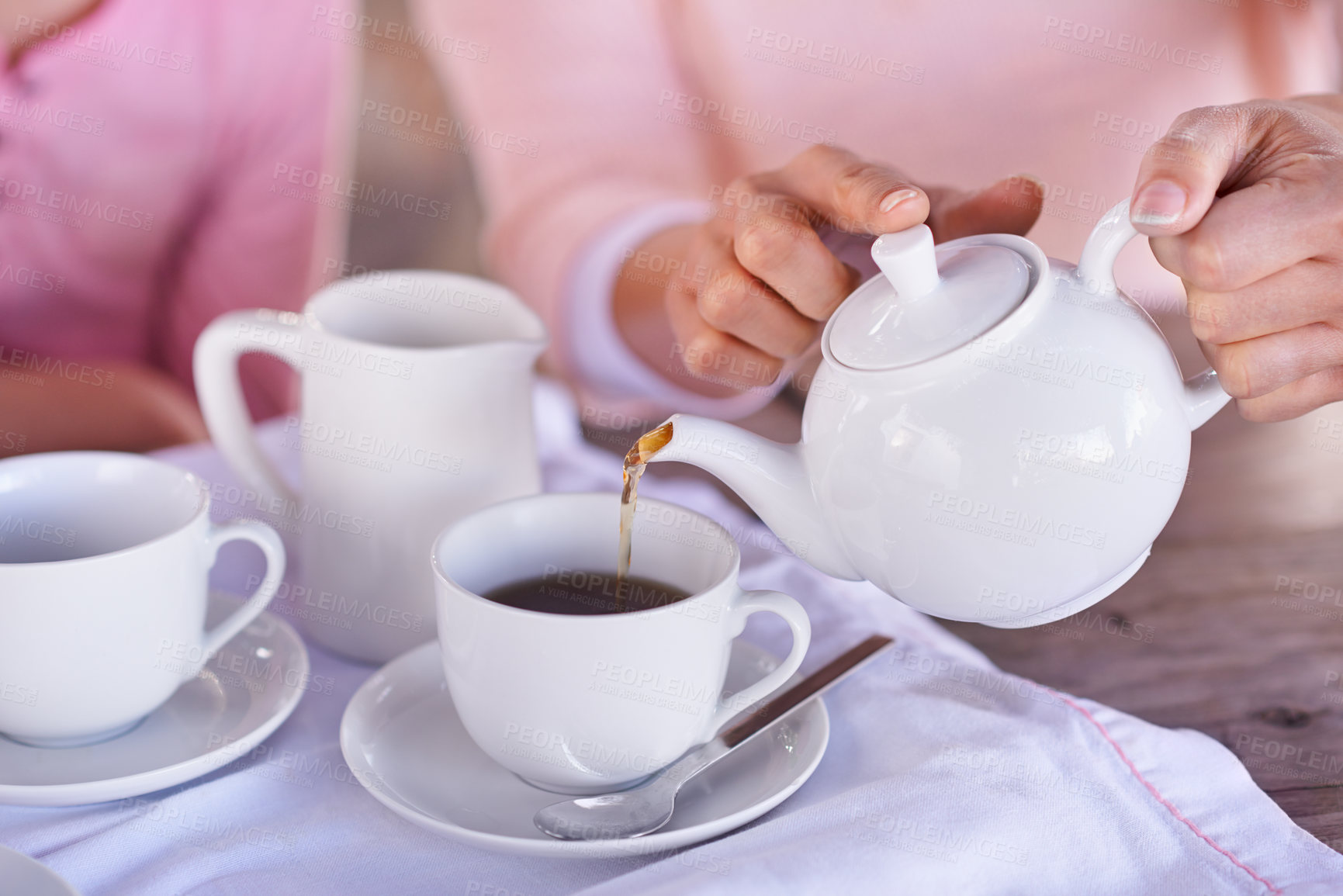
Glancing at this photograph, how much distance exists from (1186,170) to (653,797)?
40cm

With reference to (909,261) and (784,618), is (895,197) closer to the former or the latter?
(909,261)

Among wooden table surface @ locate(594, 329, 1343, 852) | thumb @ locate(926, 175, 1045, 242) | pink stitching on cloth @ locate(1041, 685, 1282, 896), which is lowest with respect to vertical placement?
wooden table surface @ locate(594, 329, 1343, 852)

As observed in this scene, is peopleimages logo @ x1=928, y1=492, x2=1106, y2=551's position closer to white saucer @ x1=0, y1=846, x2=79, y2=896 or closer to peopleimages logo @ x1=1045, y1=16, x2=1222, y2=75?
white saucer @ x1=0, y1=846, x2=79, y2=896

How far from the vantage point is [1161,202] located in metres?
0.49

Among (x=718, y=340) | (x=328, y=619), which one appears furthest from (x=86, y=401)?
(x=718, y=340)

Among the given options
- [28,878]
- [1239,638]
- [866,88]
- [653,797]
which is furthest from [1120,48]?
[28,878]

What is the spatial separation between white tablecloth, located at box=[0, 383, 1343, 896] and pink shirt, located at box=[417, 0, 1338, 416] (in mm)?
770

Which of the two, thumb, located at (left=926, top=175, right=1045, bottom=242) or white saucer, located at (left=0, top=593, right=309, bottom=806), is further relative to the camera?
thumb, located at (left=926, top=175, right=1045, bottom=242)

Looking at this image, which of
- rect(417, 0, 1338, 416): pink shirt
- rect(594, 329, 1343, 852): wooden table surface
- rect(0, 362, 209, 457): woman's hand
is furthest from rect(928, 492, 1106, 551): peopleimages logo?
rect(0, 362, 209, 457): woman's hand

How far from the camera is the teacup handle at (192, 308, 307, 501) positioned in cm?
69

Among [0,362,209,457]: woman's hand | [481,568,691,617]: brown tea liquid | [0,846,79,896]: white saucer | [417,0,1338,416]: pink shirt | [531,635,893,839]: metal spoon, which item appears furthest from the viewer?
[417,0,1338,416]: pink shirt

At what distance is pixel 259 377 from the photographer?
150 cm

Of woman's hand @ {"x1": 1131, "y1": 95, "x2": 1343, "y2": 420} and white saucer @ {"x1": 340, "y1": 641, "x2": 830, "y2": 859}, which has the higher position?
woman's hand @ {"x1": 1131, "y1": 95, "x2": 1343, "y2": 420}

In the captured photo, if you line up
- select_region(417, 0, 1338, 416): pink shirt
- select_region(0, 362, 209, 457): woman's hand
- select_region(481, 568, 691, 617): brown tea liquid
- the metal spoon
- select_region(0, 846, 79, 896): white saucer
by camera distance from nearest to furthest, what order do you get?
1. select_region(0, 846, 79, 896): white saucer
2. the metal spoon
3. select_region(481, 568, 691, 617): brown tea liquid
4. select_region(0, 362, 209, 457): woman's hand
5. select_region(417, 0, 1338, 416): pink shirt
